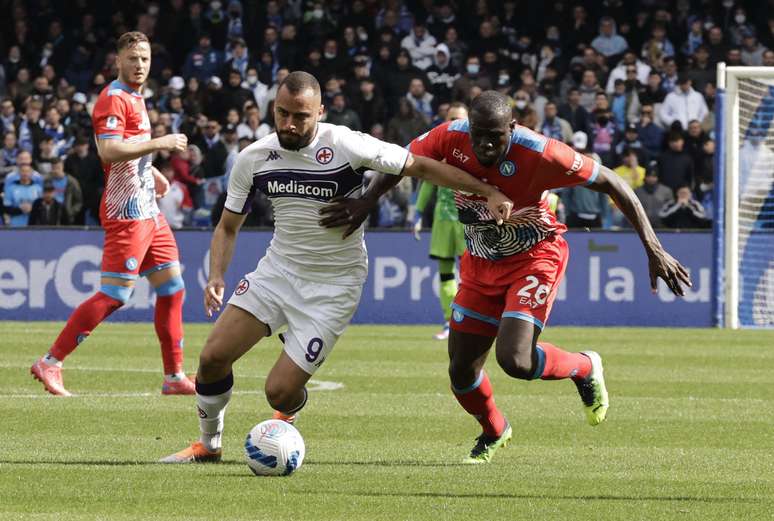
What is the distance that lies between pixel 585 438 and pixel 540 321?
150 centimetres

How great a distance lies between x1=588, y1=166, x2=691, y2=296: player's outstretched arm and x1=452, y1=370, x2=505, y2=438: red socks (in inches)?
46.8

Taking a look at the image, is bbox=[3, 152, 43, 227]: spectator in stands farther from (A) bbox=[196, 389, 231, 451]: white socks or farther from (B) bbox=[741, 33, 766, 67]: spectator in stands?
(A) bbox=[196, 389, 231, 451]: white socks

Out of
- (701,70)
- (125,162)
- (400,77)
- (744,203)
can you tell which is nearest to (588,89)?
(701,70)

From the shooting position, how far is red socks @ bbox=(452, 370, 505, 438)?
819 centimetres

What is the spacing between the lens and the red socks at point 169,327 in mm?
11062

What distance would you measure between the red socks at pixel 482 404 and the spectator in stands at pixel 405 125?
550 inches

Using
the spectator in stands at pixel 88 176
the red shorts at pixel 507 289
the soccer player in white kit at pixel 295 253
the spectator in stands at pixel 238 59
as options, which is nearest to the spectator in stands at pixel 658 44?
the spectator in stands at pixel 238 59

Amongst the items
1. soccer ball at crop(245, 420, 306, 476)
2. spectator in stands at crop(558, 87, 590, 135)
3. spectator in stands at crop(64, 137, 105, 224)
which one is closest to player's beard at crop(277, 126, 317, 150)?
soccer ball at crop(245, 420, 306, 476)

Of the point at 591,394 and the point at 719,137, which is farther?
the point at 719,137

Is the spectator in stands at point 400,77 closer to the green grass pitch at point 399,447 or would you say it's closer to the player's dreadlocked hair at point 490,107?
the green grass pitch at point 399,447

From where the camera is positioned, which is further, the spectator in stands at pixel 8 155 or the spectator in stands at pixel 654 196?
the spectator in stands at pixel 8 155

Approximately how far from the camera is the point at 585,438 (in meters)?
9.21

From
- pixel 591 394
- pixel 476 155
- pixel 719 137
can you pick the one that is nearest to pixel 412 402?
pixel 591 394

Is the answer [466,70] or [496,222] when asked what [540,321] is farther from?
[466,70]
